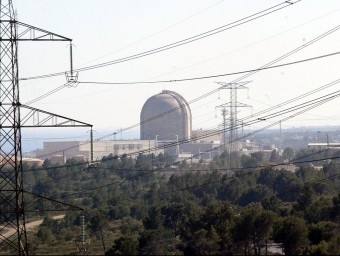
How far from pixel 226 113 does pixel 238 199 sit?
3240 inches

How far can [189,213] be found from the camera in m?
46.0

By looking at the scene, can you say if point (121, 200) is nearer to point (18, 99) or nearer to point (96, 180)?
point (96, 180)

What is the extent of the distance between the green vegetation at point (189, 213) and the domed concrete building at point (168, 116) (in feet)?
224

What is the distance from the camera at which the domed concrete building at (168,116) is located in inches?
6432

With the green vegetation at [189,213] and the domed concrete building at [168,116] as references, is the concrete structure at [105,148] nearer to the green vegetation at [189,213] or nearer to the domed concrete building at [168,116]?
the domed concrete building at [168,116]

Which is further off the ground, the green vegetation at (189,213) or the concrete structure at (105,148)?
the concrete structure at (105,148)

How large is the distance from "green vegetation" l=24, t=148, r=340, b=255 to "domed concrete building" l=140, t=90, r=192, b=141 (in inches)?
2683

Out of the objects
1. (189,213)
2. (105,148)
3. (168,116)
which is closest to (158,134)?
(168,116)

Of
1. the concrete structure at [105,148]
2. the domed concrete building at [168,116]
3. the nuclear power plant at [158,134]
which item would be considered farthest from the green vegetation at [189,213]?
the domed concrete building at [168,116]

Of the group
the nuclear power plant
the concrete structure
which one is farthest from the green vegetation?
the nuclear power plant

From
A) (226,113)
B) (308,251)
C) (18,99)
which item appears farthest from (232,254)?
(226,113)

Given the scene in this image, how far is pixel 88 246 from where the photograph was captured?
44.2 m

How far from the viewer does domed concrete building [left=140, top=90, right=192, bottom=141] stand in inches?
6432

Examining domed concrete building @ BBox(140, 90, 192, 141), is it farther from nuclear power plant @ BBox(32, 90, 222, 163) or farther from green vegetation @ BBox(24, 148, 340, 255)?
green vegetation @ BBox(24, 148, 340, 255)
